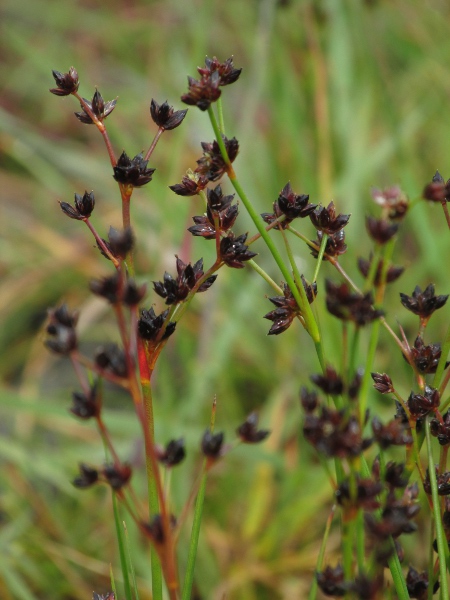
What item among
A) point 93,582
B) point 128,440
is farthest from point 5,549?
point 128,440

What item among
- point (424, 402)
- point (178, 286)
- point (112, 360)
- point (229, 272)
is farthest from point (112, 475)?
point (229, 272)

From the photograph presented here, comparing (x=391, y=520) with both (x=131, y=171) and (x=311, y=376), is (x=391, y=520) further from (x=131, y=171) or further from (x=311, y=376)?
(x=131, y=171)

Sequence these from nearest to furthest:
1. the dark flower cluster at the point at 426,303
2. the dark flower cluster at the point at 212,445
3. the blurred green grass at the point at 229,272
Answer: the dark flower cluster at the point at 212,445, the dark flower cluster at the point at 426,303, the blurred green grass at the point at 229,272

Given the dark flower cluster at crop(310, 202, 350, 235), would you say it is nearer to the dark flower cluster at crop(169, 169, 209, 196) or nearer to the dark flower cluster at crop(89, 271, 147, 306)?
the dark flower cluster at crop(169, 169, 209, 196)

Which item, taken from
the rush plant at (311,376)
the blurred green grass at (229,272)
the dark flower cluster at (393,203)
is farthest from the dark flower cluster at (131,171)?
the blurred green grass at (229,272)

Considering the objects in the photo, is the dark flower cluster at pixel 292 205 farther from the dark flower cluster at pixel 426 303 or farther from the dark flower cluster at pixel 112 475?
the dark flower cluster at pixel 112 475

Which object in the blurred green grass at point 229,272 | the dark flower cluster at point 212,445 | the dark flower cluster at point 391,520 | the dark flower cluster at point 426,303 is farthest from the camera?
the blurred green grass at point 229,272

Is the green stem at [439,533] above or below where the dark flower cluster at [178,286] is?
below
